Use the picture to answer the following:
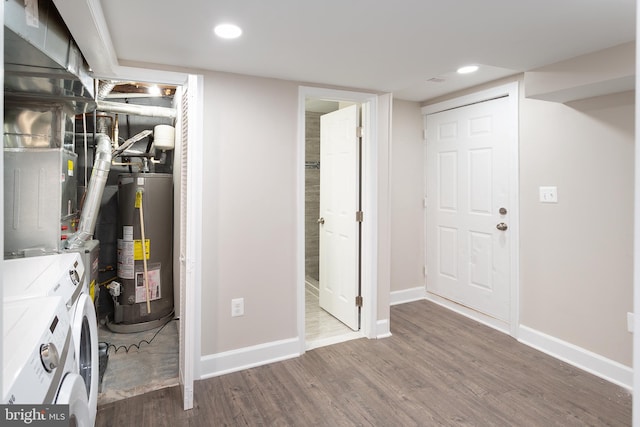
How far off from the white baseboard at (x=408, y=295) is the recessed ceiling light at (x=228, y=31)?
3.06m

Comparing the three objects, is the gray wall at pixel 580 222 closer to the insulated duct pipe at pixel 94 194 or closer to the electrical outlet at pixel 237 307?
the electrical outlet at pixel 237 307

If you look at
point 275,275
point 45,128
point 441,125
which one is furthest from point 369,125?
point 45,128

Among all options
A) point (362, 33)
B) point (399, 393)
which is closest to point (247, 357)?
point (399, 393)

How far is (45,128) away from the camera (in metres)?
2.37

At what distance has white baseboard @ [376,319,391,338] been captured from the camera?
323 centimetres

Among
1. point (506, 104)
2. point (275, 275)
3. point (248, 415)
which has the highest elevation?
point (506, 104)

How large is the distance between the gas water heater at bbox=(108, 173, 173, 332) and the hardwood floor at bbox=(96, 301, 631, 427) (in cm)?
129

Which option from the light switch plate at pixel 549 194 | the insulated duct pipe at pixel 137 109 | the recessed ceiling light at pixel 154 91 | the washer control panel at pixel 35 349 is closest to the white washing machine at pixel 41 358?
the washer control panel at pixel 35 349

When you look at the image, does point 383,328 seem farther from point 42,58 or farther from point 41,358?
point 42,58

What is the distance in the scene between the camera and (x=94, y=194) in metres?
2.98

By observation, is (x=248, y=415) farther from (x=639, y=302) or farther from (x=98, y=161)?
(x=98, y=161)

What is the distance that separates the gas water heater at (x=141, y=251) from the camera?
11.3 ft

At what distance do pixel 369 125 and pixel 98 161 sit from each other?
2.23m

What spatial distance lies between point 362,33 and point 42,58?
1461 mm
